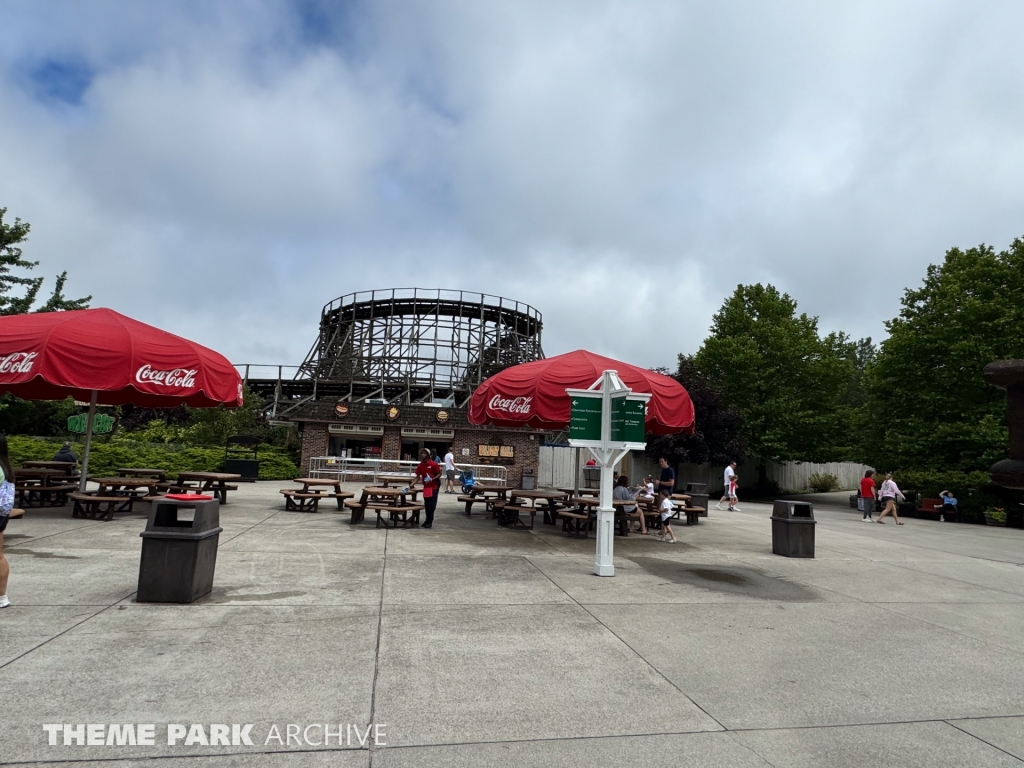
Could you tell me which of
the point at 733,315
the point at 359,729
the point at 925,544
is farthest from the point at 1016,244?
the point at 359,729

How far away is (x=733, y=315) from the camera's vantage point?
3428 cm

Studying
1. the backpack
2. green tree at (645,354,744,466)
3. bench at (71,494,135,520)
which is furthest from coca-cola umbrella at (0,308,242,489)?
green tree at (645,354,744,466)

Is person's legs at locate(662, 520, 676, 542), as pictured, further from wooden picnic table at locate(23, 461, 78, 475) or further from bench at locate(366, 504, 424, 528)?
wooden picnic table at locate(23, 461, 78, 475)

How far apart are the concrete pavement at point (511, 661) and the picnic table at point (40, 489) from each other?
3.45m

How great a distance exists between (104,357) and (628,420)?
7.82 m

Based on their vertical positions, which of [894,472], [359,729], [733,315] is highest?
[733,315]

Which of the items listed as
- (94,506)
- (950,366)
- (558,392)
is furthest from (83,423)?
(950,366)

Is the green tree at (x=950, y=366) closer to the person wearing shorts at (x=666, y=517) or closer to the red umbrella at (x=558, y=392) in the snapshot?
the person wearing shorts at (x=666, y=517)

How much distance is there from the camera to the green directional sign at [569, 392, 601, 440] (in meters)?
8.57

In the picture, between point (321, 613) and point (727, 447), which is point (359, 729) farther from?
point (727, 447)

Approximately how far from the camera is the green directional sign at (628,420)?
844 cm

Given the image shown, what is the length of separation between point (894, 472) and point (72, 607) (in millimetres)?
27423

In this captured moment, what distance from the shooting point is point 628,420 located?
8492 mm

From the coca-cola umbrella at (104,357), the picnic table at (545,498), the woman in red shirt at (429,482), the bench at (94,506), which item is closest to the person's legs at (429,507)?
the woman in red shirt at (429,482)
